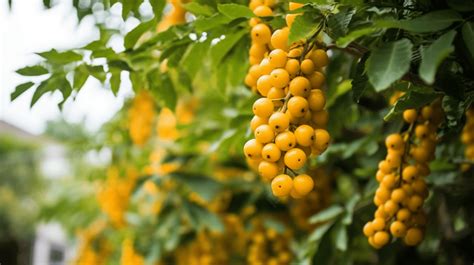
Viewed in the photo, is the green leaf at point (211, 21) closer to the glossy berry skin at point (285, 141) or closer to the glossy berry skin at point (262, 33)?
the glossy berry skin at point (262, 33)

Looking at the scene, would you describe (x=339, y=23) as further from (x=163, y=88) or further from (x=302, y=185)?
(x=163, y=88)

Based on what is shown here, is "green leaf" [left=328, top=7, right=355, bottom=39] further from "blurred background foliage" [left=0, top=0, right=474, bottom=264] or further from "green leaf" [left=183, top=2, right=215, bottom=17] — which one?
"green leaf" [left=183, top=2, right=215, bottom=17]

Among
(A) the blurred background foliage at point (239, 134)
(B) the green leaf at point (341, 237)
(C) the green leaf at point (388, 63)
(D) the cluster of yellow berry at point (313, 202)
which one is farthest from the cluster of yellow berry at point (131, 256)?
(C) the green leaf at point (388, 63)

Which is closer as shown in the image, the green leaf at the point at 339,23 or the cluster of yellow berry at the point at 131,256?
the green leaf at the point at 339,23

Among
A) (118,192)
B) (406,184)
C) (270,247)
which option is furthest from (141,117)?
(406,184)

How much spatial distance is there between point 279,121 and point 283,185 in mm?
107

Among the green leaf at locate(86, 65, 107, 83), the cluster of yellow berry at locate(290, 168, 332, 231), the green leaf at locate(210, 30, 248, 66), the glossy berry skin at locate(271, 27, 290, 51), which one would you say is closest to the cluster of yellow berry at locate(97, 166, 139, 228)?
the cluster of yellow berry at locate(290, 168, 332, 231)

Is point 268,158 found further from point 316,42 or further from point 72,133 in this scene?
point 72,133

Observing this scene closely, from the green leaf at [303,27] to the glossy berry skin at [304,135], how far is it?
15cm

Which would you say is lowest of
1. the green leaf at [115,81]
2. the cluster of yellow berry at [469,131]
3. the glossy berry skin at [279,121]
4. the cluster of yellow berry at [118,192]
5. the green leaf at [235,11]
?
the cluster of yellow berry at [118,192]

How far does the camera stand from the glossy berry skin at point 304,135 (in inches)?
33.4

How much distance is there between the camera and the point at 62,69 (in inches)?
46.9

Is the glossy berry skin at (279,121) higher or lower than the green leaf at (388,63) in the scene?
lower

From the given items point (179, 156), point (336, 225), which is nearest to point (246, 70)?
point (336, 225)
